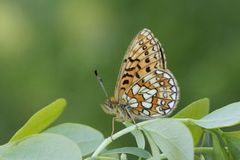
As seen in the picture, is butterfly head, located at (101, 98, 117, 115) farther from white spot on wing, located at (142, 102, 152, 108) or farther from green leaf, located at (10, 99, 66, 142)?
green leaf, located at (10, 99, 66, 142)

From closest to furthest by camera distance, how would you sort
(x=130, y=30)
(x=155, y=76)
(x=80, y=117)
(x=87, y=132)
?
(x=87, y=132) → (x=155, y=76) → (x=80, y=117) → (x=130, y=30)

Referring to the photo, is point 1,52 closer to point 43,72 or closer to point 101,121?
Answer: point 43,72

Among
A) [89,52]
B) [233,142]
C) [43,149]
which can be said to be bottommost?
[89,52]

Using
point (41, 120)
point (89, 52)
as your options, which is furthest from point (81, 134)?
point (89, 52)

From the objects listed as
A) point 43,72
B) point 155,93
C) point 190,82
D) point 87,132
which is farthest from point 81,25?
point 87,132

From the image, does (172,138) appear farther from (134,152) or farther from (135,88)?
(135,88)

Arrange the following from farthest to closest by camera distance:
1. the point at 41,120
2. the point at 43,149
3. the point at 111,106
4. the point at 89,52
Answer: the point at 89,52, the point at 111,106, the point at 41,120, the point at 43,149
